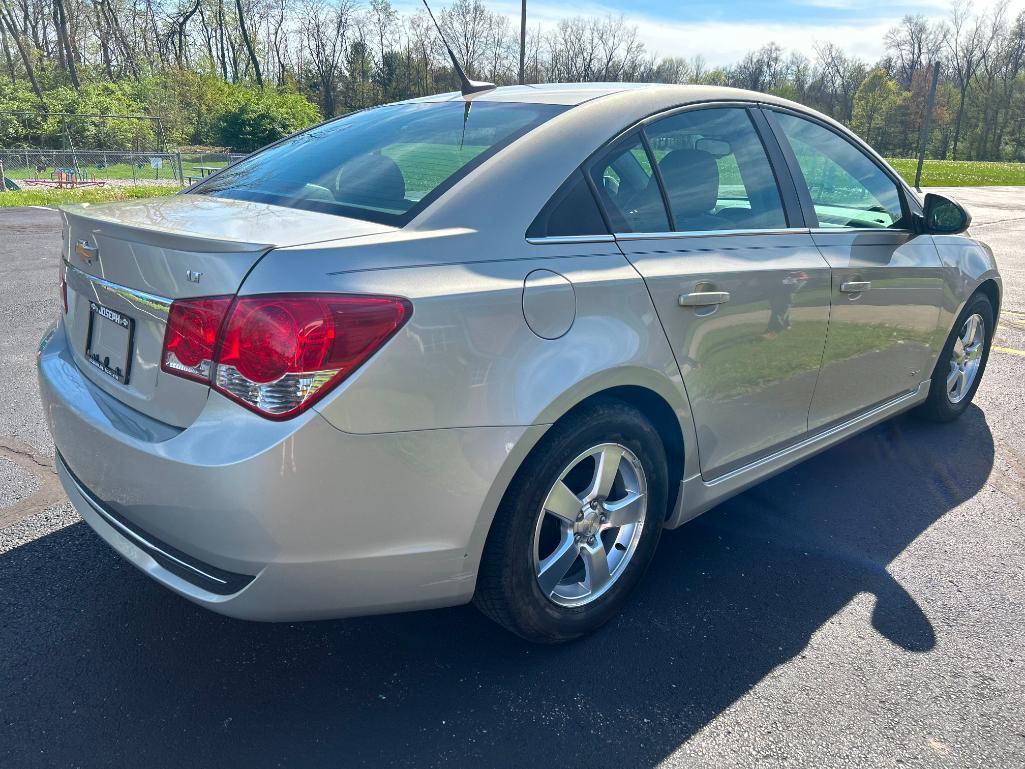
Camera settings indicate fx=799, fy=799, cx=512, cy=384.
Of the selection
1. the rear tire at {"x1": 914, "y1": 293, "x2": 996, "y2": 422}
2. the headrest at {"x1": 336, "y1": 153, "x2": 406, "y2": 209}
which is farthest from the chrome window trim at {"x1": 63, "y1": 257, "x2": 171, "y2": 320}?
the rear tire at {"x1": 914, "y1": 293, "x2": 996, "y2": 422}

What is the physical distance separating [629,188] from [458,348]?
0.93 m

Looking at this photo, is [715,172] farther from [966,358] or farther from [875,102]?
[875,102]

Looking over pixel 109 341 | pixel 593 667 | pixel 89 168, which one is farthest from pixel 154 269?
pixel 89 168

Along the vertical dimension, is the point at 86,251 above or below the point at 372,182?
below

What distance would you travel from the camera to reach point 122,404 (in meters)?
2.14

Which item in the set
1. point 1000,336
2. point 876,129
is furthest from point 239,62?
point 1000,336

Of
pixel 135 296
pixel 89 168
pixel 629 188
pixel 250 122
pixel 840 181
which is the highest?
pixel 250 122

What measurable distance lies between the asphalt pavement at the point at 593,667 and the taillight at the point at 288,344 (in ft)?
3.12

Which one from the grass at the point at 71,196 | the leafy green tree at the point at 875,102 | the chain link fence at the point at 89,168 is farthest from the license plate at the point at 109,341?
the leafy green tree at the point at 875,102

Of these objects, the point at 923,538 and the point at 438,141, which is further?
the point at 923,538

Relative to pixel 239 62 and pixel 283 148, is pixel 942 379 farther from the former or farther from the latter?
pixel 239 62

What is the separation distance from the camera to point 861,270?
3.23 meters

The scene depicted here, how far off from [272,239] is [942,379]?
3784mm

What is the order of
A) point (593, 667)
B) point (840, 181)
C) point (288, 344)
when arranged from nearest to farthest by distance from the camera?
1. point (288, 344)
2. point (593, 667)
3. point (840, 181)
